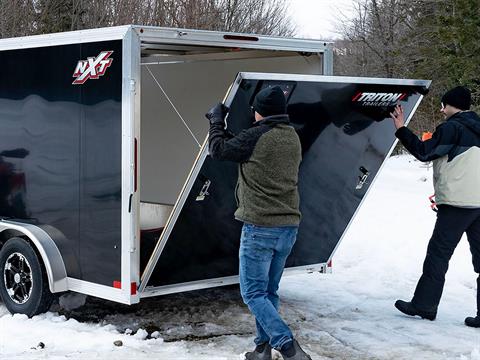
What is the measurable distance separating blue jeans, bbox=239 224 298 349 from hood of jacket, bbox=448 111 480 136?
209 centimetres

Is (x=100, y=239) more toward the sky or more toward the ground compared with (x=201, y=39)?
more toward the ground

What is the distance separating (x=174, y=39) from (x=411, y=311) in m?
3.12

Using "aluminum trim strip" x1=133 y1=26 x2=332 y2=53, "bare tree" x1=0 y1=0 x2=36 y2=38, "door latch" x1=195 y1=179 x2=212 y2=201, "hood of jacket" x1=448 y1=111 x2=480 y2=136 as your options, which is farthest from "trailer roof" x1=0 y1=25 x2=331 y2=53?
"bare tree" x1=0 y1=0 x2=36 y2=38

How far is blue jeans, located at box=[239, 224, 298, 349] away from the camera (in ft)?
16.6

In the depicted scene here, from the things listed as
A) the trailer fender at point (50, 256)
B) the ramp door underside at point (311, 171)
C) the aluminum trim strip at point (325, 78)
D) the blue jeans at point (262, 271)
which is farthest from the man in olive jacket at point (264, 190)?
the trailer fender at point (50, 256)

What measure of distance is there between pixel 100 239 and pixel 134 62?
137cm

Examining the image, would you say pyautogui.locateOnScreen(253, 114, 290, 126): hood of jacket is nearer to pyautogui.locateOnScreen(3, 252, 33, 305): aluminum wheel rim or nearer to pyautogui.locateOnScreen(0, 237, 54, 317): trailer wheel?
pyautogui.locateOnScreen(0, 237, 54, 317): trailer wheel

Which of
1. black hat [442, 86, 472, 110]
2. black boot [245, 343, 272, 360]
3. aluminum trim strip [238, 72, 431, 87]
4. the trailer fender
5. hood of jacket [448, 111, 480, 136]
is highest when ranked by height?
aluminum trim strip [238, 72, 431, 87]

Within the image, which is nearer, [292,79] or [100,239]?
[292,79]

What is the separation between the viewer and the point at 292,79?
5.25m

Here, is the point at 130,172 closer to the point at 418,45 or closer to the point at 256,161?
the point at 256,161

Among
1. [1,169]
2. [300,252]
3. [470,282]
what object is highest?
[1,169]

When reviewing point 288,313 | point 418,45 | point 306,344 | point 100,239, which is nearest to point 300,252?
point 288,313

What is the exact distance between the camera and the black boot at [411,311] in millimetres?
6539
